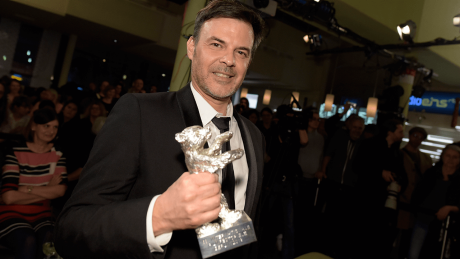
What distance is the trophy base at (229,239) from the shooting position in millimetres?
575

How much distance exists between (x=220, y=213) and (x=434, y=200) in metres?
3.28

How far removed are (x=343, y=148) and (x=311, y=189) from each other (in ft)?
2.14

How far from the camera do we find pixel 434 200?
3.10m

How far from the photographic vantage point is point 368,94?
1060 cm

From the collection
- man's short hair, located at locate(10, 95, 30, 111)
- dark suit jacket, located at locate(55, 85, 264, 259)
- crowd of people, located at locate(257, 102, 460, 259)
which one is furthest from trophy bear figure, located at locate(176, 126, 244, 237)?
man's short hair, located at locate(10, 95, 30, 111)

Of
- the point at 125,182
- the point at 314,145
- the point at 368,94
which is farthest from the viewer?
the point at 368,94

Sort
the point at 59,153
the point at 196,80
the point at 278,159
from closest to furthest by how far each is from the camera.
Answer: the point at 196,80, the point at 59,153, the point at 278,159

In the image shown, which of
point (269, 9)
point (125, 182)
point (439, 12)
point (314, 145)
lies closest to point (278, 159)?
point (314, 145)

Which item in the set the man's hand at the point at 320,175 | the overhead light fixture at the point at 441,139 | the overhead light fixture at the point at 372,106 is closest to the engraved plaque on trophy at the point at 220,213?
the man's hand at the point at 320,175

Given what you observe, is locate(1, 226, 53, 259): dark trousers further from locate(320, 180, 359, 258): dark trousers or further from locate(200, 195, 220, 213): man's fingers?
locate(320, 180, 359, 258): dark trousers

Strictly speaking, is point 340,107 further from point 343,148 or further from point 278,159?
point 278,159

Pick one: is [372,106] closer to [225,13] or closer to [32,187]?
[32,187]

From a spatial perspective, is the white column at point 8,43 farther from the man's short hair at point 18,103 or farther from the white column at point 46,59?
the man's short hair at point 18,103

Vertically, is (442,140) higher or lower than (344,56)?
lower
